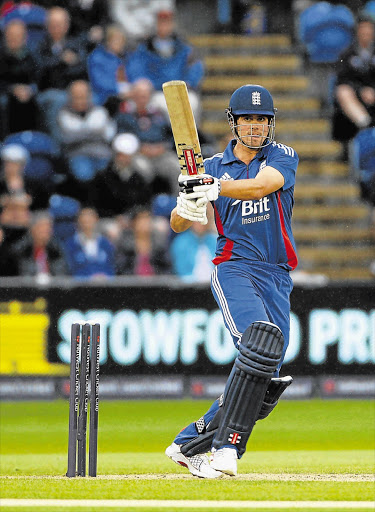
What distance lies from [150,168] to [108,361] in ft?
10.1

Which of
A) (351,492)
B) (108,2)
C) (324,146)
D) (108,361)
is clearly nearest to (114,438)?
(108,361)

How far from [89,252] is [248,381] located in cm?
653

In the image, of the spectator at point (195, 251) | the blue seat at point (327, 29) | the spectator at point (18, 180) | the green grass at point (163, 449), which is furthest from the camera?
the blue seat at point (327, 29)

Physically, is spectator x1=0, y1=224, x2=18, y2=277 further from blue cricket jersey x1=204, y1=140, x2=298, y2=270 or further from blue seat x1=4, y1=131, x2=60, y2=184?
blue cricket jersey x1=204, y1=140, x2=298, y2=270

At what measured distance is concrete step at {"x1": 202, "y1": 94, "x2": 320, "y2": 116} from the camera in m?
15.7

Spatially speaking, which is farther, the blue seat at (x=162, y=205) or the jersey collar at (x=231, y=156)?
the blue seat at (x=162, y=205)

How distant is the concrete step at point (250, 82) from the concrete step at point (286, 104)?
0.11m

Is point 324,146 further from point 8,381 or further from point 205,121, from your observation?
point 8,381

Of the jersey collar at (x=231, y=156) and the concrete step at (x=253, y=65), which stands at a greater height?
the concrete step at (x=253, y=65)

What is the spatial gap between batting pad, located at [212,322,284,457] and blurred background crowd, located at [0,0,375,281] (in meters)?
5.85

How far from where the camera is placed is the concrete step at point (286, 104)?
618 inches

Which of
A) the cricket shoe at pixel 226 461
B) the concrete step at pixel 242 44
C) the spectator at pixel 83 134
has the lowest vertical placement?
the cricket shoe at pixel 226 461

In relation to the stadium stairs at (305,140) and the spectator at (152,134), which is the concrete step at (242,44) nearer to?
the stadium stairs at (305,140)

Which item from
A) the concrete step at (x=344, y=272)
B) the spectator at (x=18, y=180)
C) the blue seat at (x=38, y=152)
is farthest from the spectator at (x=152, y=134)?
the concrete step at (x=344, y=272)
